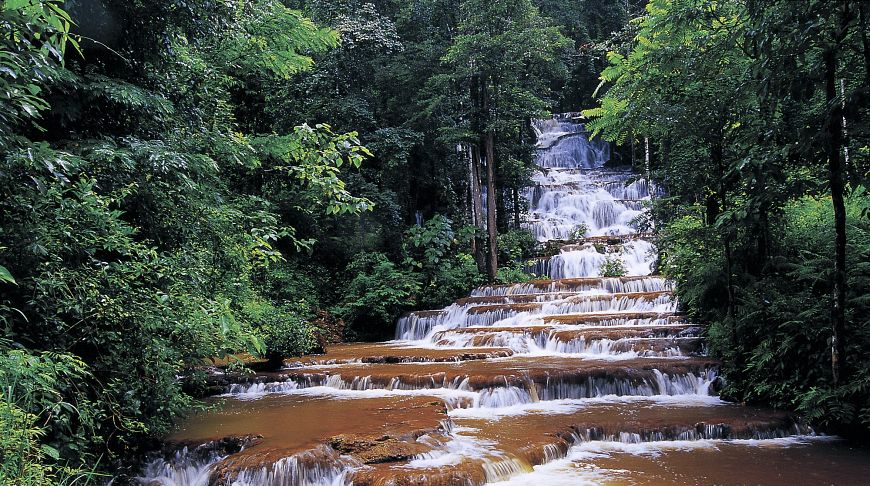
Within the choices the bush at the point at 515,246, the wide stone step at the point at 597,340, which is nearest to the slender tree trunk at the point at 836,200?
the wide stone step at the point at 597,340

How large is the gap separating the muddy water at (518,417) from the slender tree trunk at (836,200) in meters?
1.06

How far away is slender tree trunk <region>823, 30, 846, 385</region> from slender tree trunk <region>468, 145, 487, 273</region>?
Result: 13.8 m

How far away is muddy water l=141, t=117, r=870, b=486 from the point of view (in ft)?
18.3

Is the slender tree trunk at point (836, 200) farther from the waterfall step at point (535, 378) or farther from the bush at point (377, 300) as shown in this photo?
the bush at point (377, 300)

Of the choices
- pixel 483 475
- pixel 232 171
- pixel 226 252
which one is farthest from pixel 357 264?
pixel 483 475

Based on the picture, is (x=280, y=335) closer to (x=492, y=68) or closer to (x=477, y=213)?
(x=477, y=213)

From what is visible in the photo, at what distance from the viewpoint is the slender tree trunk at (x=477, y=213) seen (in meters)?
20.3

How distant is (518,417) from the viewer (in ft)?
25.0

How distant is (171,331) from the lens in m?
5.37

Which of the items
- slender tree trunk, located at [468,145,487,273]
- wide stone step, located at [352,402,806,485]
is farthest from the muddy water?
slender tree trunk, located at [468,145,487,273]

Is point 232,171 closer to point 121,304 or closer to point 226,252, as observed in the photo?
point 226,252

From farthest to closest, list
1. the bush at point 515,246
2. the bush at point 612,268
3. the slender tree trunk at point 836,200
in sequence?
the bush at point 515,246 < the bush at point 612,268 < the slender tree trunk at point 836,200

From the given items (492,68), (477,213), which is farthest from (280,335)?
(492,68)

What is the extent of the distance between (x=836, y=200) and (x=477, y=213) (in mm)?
15568
